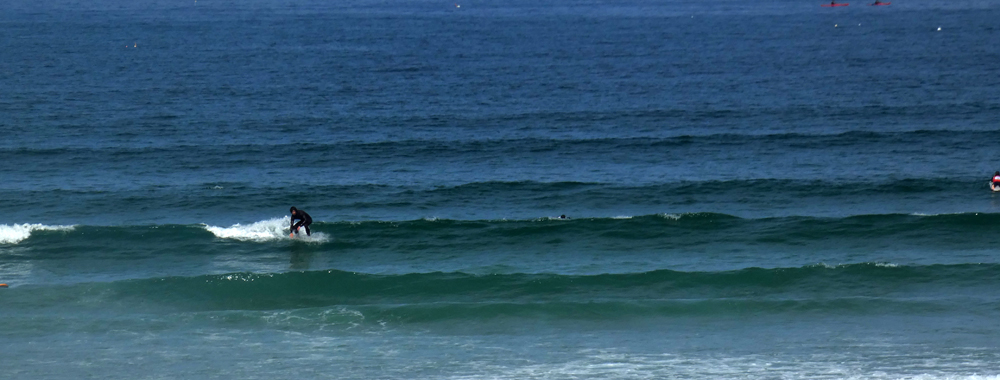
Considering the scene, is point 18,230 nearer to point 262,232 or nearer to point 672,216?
point 262,232

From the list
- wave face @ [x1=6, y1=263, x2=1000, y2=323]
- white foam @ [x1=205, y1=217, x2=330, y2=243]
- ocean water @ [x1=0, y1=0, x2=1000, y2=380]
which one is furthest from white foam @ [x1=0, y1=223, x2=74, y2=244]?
wave face @ [x1=6, y1=263, x2=1000, y2=323]

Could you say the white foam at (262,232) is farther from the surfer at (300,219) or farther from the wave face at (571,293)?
the wave face at (571,293)

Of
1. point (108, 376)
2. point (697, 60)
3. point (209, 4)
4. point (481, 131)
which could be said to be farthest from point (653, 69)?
point (209, 4)

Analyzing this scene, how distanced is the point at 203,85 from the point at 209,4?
103 meters

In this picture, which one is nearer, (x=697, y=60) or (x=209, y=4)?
(x=697, y=60)

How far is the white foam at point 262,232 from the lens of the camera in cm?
3288


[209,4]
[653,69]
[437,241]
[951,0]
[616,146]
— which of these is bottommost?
[437,241]

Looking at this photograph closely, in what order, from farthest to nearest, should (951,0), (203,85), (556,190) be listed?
(951,0) → (203,85) → (556,190)

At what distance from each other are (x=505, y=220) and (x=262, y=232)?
8381 mm

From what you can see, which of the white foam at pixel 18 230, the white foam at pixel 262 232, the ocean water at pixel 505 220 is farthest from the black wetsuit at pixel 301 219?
the white foam at pixel 18 230

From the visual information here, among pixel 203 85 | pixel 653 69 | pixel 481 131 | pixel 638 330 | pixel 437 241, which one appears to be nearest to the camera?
pixel 638 330

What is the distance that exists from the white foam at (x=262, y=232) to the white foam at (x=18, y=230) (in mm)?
5227

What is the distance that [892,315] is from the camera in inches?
984

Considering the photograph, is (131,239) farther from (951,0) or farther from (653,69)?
(951,0)
